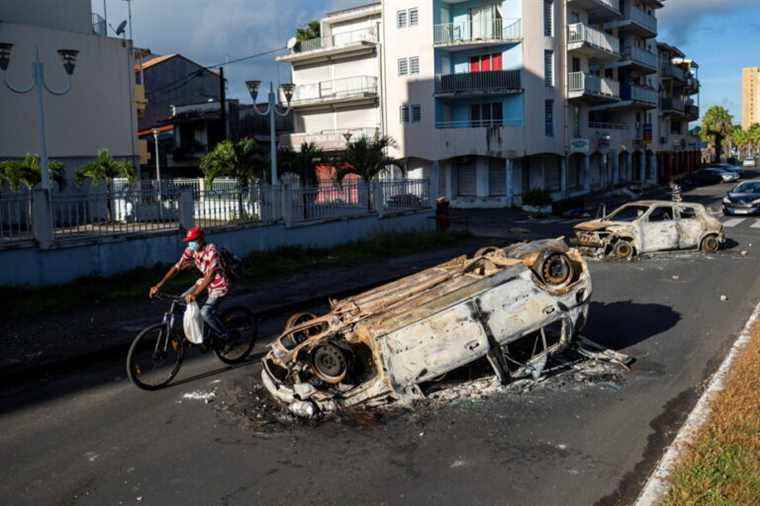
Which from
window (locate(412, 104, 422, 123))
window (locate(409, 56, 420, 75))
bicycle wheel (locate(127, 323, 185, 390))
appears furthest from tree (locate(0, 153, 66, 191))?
window (locate(409, 56, 420, 75))

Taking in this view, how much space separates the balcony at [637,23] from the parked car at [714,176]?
11.8 metres

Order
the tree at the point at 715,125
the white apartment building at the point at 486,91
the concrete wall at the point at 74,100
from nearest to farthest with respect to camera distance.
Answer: the concrete wall at the point at 74,100, the white apartment building at the point at 486,91, the tree at the point at 715,125

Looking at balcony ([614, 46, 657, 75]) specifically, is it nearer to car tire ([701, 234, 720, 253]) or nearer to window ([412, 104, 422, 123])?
window ([412, 104, 422, 123])

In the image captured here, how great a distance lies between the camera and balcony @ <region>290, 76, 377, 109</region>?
43.3 metres

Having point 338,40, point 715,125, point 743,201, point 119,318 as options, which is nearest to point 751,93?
point 715,125

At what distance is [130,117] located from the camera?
3497cm

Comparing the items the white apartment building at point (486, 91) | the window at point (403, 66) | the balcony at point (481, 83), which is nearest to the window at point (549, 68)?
the white apartment building at point (486, 91)

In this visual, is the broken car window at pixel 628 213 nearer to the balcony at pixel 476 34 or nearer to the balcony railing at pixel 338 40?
the balcony at pixel 476 34

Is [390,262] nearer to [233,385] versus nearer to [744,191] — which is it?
[233,385]

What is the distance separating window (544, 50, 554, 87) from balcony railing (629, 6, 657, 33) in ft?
45.1

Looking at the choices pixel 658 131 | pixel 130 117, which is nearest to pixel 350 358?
pixel 130 117

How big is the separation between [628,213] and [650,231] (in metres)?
0.94

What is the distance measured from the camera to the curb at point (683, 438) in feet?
16.3

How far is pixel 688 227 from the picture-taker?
18.4 m
